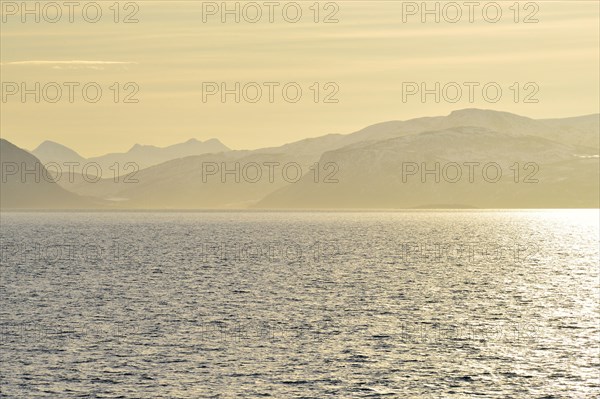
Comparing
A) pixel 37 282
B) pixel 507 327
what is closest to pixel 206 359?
pixel 507 327

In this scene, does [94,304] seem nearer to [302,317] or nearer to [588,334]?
[302,317]

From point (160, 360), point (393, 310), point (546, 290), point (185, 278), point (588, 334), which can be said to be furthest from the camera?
point (185, 278)

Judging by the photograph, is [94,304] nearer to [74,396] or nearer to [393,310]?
[393,310]

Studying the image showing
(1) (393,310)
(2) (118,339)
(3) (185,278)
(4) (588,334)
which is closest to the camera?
(2) (118,339)

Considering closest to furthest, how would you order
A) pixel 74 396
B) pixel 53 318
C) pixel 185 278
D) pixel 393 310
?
pixel 74 396 → pixel 53 318 → pixel 393 310 → pixel 185 278

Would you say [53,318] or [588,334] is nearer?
[588,334]

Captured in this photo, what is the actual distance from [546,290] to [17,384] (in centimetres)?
8756

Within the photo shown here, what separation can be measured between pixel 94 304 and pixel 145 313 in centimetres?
1101

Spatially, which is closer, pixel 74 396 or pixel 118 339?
pixel 74 396

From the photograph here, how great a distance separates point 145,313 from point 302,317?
18.6 meters

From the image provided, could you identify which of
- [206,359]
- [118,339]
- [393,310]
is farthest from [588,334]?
[118,339]

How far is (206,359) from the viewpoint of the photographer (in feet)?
238

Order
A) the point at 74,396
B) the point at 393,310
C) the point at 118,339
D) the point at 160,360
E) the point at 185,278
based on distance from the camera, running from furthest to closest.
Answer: the point at 185,278 < the point at 393,310 < the point at 118,339 < the point at 160,360 < the point at 74,396

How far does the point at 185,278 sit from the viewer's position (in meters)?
143
